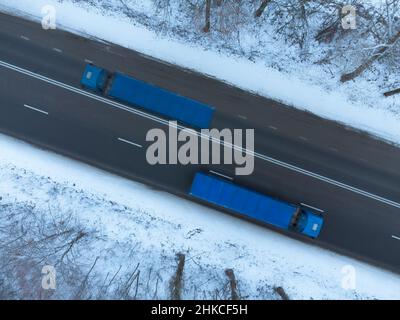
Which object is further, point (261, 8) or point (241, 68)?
point (241, 68)

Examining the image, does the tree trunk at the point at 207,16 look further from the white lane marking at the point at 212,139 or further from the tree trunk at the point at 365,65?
the tree trunk at the point at 365,65

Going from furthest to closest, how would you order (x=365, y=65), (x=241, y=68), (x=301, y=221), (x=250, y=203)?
(x=241, y=68) → (x=301, y=221) → (x=250, y=203) → (x=365, y=65)

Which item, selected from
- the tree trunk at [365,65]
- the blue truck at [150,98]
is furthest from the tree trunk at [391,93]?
the blue truck at [150,98]

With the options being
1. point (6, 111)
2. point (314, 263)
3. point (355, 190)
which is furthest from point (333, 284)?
point (6, 111)

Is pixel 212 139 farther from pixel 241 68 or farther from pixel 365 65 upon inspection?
pixel 365 65

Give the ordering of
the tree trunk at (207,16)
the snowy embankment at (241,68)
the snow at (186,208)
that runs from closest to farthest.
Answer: the tree trunk at (207,16) → the snow at (186,208) → the snowy embankment at (241,68)

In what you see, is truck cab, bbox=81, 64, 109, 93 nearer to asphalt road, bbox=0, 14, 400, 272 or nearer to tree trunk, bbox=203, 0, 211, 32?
asphalt road, bbox=0, 14, 400, 272

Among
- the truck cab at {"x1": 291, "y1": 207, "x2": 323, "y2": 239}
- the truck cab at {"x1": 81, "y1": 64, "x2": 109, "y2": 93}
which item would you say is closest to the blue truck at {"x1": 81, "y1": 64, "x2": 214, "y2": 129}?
the truck cab at {"x1": 81, "y1": 64, "x2": 109, "y2": 93}

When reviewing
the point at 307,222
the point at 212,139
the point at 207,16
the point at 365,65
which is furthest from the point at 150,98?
the point at 365,65
